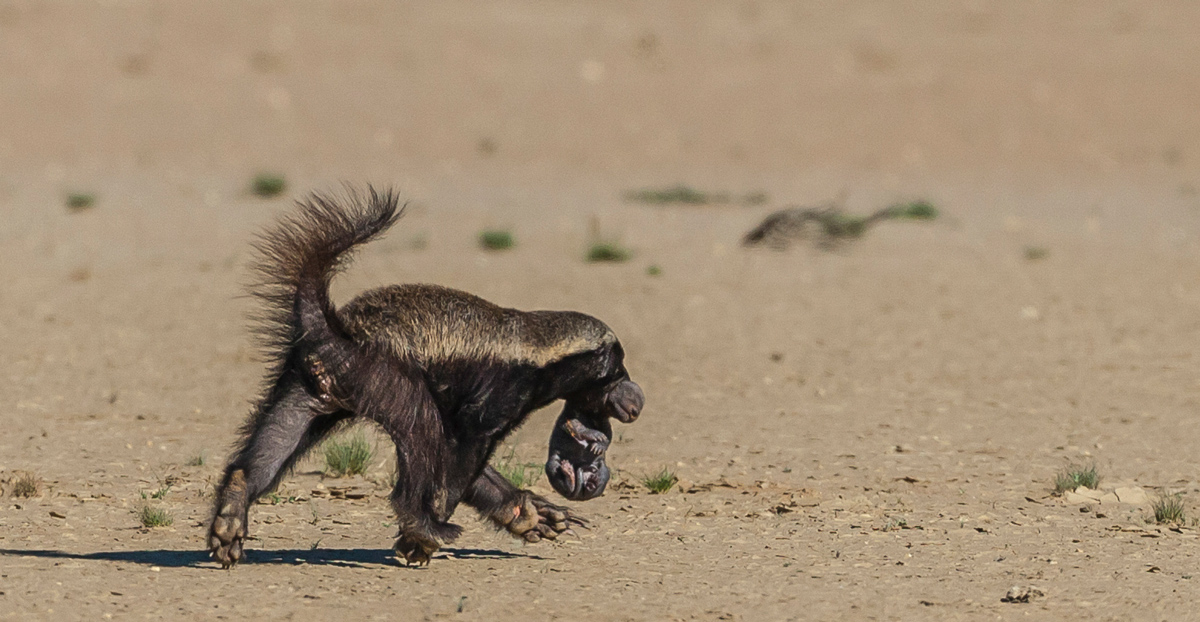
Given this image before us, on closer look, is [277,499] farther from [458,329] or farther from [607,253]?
[607,253]

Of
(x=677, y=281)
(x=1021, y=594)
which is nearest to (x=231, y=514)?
(x=1021, y=594)

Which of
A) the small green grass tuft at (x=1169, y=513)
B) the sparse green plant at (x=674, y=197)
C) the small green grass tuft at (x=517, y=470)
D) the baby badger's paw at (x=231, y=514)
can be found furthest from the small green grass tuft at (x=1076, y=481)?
the sparse green plant at (x=674, y=197)

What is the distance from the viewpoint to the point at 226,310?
13859mm

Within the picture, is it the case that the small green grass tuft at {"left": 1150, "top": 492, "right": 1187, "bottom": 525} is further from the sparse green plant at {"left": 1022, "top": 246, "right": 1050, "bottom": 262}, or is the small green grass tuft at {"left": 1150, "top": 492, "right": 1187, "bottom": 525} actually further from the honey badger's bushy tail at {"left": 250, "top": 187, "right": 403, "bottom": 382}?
the sparse green plant at {"left": 1022, "top": 246, "right": 1050, "bottom": 262}

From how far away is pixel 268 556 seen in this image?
7.39 meters

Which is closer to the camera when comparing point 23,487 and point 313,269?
point 313,269

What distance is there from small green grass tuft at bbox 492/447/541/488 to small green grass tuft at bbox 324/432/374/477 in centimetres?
69

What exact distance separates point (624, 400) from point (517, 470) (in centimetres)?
181

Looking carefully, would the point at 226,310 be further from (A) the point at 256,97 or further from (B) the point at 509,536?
(A) the point at 256,97

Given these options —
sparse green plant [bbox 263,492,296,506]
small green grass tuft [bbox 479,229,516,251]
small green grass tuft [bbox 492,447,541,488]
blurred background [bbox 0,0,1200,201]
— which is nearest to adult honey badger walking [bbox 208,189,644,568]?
sparse green plant [bbox 263,492,296,506]

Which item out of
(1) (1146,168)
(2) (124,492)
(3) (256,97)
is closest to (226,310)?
(2) (124,492)

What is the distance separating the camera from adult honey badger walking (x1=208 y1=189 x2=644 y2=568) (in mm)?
6734

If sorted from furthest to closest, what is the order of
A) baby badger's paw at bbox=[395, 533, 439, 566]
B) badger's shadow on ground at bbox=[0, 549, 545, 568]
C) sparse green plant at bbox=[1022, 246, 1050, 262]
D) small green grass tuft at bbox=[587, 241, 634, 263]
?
sparse green plant at bbox=[1022, 246, 1050, 262] → small green grass tuft at bbox=[587, 241, 634, 263] → badger's shadow on ground at bbox=[0, 549, 545, 568] → baby badger's paw at bbox=[395, 533, 439, 566]

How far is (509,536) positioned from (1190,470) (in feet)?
12.8
